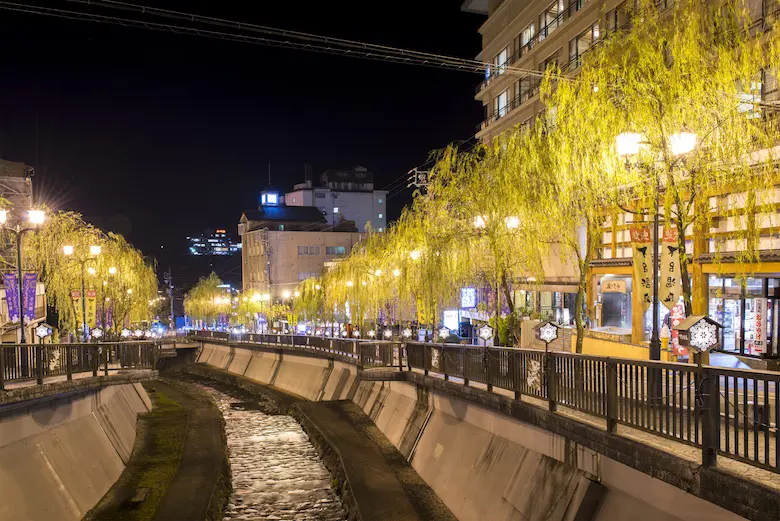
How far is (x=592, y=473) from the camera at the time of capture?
1005cm

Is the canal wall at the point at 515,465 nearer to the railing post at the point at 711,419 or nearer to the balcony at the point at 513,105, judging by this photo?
the railing post at the point at 711,419

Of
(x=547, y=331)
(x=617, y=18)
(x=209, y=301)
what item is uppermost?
(x=617, y=18)

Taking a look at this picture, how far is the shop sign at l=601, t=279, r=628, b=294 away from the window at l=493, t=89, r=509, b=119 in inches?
731

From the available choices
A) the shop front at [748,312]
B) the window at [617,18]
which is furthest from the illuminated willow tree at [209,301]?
the shop front at [748,312]

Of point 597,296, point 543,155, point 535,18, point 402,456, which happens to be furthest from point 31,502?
point 535,18

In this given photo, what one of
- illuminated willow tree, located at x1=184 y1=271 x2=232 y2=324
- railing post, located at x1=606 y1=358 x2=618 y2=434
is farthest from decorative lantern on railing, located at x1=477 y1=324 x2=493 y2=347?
illuminated willow tree, located at x1=184 y1=271 x2=232 y2=324

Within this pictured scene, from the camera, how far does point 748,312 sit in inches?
875

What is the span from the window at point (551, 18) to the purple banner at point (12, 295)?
30921 mm

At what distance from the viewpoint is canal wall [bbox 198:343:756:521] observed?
27.6ft

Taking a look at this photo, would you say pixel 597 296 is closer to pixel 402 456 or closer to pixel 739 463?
pixel 402 456

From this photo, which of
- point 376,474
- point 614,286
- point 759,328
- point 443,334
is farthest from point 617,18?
point 376,474

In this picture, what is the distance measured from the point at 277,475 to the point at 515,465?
10.7 meters

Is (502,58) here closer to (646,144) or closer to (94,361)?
(646,144)

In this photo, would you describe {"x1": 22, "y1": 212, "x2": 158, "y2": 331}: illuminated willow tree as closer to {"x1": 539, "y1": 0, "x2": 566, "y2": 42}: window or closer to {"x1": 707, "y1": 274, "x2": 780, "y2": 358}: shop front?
{"x1": 707, "y1": 274, "x2": 780, "y2": 358}: shop front
